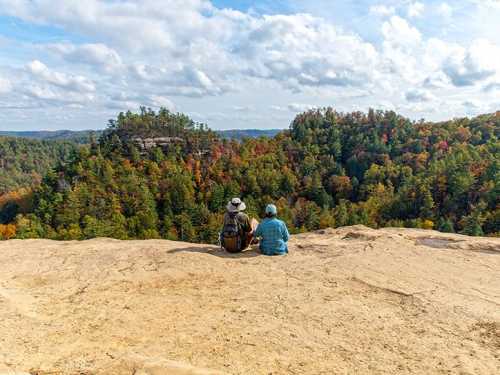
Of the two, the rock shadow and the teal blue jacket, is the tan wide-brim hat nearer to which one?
the teal blue jacket

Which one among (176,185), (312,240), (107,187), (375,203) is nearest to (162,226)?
(176,185)

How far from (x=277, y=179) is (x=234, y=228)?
84010 mm

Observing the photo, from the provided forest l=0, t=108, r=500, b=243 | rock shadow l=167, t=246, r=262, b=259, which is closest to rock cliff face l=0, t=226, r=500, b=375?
rock shadow l=167, t=246, r=262, b=259

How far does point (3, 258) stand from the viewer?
10.1 m

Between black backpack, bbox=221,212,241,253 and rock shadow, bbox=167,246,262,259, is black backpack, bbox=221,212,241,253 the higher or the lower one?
the higher one

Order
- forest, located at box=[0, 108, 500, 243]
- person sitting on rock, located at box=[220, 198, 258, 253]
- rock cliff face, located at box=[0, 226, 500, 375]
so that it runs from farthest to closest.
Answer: forest, located at box=[0, 108, 500, 243]
person sitting on rock, located at box=[220, 198, 258, 253]
rock cliff face, located at box=[0, 226, 500, 375]

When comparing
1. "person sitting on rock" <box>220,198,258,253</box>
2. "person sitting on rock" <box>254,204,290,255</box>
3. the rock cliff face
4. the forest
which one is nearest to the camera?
the rock cliff face

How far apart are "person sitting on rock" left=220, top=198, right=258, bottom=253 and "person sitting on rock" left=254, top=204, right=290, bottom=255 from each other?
382 millimetres

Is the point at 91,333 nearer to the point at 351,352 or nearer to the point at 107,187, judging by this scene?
the point at 351,352

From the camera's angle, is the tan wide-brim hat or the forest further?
the forest

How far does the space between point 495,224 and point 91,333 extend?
220ft

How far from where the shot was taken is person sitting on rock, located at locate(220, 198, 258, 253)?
10109 millimetres

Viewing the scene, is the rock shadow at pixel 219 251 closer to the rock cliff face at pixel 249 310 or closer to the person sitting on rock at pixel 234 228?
the rock cliff face at pixel 249 310

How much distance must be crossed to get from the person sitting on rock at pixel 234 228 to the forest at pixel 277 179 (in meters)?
53.5
